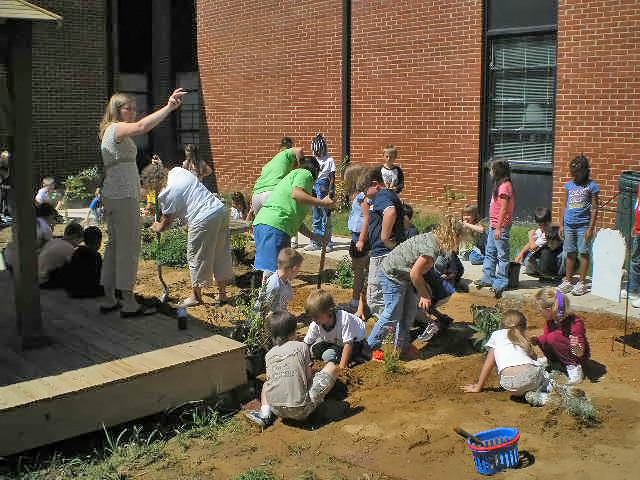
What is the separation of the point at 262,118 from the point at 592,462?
1301 cm

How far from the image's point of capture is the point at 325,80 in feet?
50.3

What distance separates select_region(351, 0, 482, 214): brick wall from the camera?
1273 centimetres

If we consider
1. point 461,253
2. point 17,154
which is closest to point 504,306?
point 461,253

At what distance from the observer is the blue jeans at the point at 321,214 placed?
1116 centimetres

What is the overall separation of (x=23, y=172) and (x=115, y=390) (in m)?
1.74

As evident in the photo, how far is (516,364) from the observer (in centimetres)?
603

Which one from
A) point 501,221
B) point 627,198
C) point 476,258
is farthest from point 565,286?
point 476,258

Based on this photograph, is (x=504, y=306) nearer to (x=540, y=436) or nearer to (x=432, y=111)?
(x=540, y=436)

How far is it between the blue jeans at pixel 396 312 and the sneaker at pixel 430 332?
422 mm

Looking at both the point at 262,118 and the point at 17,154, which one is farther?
the point at 262,118

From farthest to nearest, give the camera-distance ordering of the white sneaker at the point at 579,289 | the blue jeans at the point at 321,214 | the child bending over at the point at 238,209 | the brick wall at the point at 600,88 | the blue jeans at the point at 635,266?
the child bending over at the point at 238,209 < the blue jeans at the point at 321,214 < the brick wall at the point at 600,88 < the white sneaker at the point at 579,289 < the blue jeans at the point at 635,266

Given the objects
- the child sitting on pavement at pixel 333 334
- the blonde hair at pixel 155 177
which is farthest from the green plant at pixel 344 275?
the child sitting on pavement at pixel 333 334

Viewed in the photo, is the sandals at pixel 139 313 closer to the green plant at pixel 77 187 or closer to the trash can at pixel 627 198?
the trash can at pixel 627 198

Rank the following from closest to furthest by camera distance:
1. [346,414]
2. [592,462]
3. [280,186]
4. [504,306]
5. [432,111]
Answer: [592,462]
[346,414]
[280,186]
[504,306]
[432,111]
